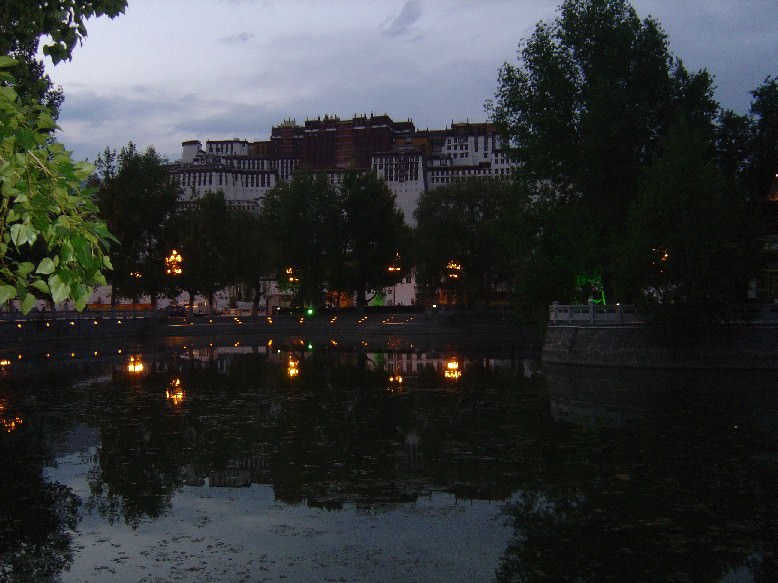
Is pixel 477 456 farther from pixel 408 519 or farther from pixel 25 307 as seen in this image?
pixel 25 307

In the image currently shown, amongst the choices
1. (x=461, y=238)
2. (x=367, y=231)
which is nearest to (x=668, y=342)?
(x=461, y=238)

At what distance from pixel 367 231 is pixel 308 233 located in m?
6.37

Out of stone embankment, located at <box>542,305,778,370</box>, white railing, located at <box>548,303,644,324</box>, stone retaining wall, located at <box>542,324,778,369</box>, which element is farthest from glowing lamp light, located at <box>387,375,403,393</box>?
white railing, located at <box>548,303,644,324</box>

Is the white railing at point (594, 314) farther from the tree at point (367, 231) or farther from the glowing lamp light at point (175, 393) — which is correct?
the tree at point (367, 231)

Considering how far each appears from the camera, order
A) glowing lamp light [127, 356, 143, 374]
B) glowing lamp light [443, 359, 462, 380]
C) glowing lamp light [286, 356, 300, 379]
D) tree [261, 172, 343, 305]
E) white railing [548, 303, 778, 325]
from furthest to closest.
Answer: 1. tree [261, 172, 343, 305]
2. glowing lamp light [127, 356, 143, 374]
3. white railing [548, 303, 778, 325]
4. glowing lamp light [286, 356, 300, 379]
5. glowing lamp light [443, 359, 462, 380]

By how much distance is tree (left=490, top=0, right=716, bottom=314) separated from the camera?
40.8 meters

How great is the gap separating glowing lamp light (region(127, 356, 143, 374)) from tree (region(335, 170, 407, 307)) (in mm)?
45985

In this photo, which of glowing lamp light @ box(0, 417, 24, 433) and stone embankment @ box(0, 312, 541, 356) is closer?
glowing lamp light @ box(0, 417, 24, 433)

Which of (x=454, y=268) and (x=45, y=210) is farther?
(x=454, y=268)

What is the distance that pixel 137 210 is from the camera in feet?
262

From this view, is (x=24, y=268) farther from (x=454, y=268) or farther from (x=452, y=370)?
(x=454, y=268)

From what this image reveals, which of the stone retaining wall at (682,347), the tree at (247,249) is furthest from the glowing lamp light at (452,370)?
the tree at (247,249)

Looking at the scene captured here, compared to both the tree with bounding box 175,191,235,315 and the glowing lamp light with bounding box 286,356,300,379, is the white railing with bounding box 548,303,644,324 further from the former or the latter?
the tree with bounding box 175,191,235,315

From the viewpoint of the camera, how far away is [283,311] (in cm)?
10019
